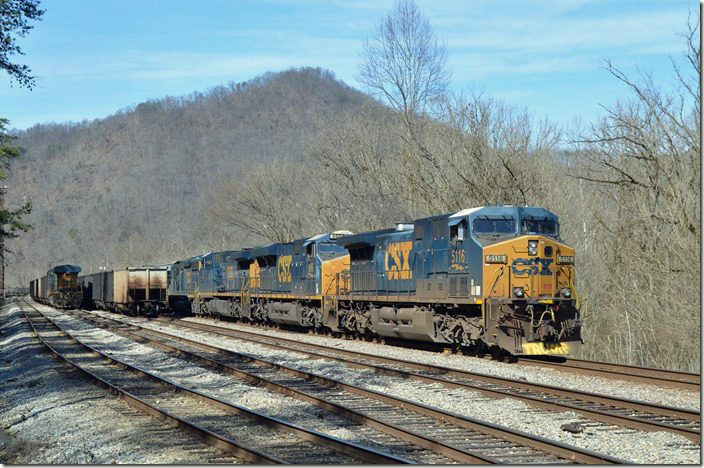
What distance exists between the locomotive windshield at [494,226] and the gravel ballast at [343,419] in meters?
2.91

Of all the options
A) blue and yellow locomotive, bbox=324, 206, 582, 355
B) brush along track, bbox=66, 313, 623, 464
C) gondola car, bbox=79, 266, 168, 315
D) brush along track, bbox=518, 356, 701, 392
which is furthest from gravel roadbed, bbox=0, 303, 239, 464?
gondola car, bbox=79, 266, 168, 315

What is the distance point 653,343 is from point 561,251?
6533 mm

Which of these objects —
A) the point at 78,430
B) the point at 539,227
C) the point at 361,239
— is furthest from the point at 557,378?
the point at 361,239

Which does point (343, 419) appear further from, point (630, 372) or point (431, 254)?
point (431, 254)

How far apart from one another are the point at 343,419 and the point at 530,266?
7627 millimetres

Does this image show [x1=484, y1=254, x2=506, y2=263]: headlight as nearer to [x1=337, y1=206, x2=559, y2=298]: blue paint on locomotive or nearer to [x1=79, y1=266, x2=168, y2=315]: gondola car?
[x1=337, y1=206, x2=559, y2=298]: blue paint on locomotive

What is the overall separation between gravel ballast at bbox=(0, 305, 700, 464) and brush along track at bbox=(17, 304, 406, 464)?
391 mm

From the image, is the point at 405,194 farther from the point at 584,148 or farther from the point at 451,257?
the point at 451,257

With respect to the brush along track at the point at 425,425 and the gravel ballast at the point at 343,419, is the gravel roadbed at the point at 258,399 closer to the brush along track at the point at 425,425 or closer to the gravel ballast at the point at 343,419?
the gravel ballast at the point at 343,419

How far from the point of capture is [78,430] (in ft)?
33.0

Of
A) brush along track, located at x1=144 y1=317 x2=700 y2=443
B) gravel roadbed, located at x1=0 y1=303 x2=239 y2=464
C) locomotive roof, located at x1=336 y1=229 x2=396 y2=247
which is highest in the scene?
locomotive roof, located at x1=336 y1=229 x2=396 y2=247

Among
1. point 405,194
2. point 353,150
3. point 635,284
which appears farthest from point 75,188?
point 635,284

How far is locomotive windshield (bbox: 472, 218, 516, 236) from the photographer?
1681 centimetres

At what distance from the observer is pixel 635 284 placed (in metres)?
21.4
